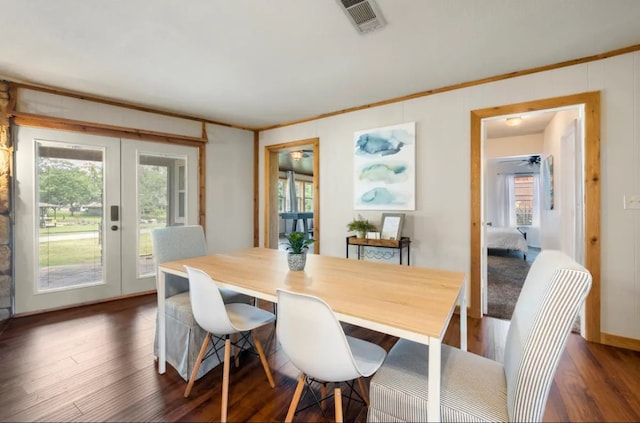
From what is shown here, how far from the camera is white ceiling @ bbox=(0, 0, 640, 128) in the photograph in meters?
1.87

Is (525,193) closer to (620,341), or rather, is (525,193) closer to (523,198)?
(523,198)

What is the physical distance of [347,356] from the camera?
3.67 ft

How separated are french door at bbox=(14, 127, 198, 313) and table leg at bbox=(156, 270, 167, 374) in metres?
2.08

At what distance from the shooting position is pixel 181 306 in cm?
204

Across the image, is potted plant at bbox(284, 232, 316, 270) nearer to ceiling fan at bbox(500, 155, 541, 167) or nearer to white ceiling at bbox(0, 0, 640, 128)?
white ceiling at bbox(0, 0, 640, 128)

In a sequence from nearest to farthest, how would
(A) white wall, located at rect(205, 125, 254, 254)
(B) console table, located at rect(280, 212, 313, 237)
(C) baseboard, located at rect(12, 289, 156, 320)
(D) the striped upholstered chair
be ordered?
(D) the striped upholstered chair → (C) baseboard, located at rect(12, 289, 156, 320) → (A) white wall, located at rect(205, 125, 254, 254) → (B) console table, located at rect(280, 212, 313, 237)

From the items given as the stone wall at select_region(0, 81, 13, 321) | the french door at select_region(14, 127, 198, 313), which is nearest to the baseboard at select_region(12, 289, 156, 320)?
the french door at select_region(14, 127, 198, 313)

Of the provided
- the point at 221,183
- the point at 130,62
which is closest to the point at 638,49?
the point at 130,62

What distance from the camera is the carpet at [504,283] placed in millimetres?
3229

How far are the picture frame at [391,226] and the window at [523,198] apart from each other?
21.2 ft

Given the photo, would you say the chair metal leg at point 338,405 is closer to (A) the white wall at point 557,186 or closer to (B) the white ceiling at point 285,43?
(B) the white ceiling at point 285,43

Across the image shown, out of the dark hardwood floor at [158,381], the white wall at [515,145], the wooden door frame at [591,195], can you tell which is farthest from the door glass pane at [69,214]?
the white wall at [515,145]

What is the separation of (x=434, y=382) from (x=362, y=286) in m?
0.60

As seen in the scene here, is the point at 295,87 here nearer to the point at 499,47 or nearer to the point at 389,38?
the point at 389,38
